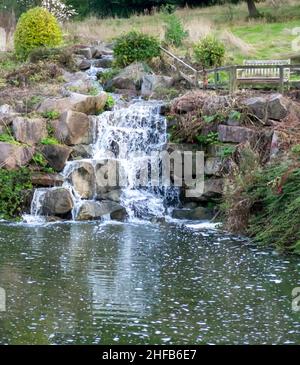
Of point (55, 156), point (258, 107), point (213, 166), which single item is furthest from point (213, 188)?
point (55, 156)

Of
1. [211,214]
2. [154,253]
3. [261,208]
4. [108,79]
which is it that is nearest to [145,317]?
[154,253]

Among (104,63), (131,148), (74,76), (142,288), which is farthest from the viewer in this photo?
(104,63)

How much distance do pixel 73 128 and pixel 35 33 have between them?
32.7 ft

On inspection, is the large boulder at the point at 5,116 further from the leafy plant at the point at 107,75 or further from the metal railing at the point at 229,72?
the metal railing at the point at 229,72

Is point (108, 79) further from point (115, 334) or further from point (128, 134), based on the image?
point (115, 334)

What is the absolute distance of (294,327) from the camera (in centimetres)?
1155

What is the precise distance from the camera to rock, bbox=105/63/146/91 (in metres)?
27.4

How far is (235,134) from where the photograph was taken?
2177 cm

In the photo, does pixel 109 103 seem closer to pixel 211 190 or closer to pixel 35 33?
pixel 211 190

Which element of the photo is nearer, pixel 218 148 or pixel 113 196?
pixel 218 148

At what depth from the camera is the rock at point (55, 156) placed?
22141 millimetres

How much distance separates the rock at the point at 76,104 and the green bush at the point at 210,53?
568cm

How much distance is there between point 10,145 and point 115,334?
37.8 feet

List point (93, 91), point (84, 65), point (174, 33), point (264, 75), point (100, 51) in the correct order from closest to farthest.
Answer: point (93, 91) < point (264, 75) < point (84, 65) < point (100, 51) < point (174, 33)
